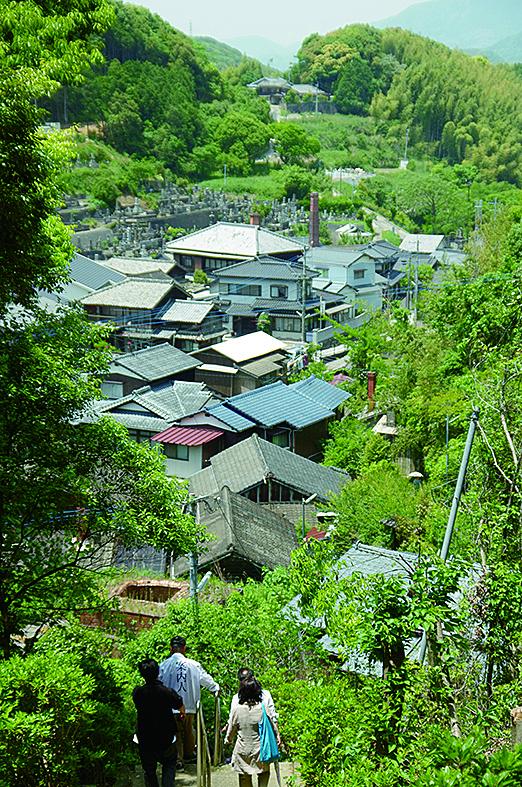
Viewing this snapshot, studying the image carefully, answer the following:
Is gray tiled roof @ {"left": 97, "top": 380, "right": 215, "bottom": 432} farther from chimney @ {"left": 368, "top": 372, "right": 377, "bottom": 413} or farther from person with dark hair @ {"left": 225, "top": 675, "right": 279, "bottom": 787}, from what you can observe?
person with dark hair @ {"left": 225, "top": 675, "right": 279, "bottom": 787}

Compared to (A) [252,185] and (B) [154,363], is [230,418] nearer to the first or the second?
(B) [154,363]

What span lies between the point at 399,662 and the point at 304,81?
4279 inches

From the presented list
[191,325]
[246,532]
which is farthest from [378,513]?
[191,325]

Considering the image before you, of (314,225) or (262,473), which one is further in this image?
(314,225)

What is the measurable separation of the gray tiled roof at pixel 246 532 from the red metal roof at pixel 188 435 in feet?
16.8

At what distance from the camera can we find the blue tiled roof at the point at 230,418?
2173 centimetres

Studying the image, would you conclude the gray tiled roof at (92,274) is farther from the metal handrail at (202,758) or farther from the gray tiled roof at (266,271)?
the metal handrail at (202,758)

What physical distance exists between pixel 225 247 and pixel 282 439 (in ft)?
79.3

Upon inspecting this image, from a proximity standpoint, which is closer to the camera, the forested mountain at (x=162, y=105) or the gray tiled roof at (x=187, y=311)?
the gray tiled roof at (x=187, y=311)

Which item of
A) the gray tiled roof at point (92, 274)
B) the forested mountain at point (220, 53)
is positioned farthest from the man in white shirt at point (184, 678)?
the forested mountain at point (220, 53)

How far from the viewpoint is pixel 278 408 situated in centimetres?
2297

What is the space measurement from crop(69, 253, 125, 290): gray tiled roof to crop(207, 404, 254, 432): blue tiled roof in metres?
14.7

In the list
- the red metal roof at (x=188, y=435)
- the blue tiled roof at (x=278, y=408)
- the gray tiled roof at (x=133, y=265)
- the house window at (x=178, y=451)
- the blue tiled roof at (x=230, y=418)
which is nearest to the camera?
the red metal roof at (x=188, y=435)

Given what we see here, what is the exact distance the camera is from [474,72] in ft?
343
